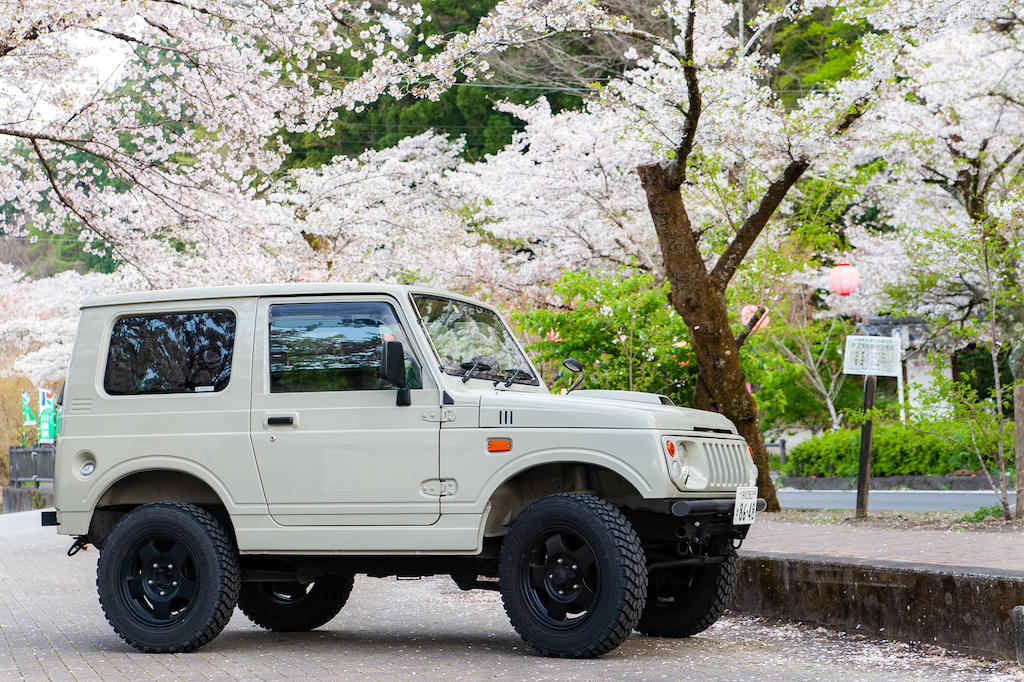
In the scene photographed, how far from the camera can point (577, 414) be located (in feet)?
21.3

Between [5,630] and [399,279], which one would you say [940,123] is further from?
[5,630]

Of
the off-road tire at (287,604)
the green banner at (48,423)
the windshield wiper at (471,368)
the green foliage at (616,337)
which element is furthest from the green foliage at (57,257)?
the windshield wiper at (471,368)

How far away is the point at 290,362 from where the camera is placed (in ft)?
23.2

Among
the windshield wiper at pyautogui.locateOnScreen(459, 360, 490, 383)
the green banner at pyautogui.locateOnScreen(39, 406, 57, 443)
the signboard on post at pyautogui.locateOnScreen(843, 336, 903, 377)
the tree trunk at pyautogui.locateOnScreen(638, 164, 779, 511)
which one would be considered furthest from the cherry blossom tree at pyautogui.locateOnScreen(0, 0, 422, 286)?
the green banner at pyautogui.locateOnScreen(39, 406, 57, 443)

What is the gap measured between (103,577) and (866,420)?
8946 millimetres

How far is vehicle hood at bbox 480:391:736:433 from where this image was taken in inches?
251

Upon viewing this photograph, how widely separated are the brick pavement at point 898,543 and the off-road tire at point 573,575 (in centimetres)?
288

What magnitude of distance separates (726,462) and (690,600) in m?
1.02

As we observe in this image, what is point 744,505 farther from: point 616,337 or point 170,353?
point 616,337

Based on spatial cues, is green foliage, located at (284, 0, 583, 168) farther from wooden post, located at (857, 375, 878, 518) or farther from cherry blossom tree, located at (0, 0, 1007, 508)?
wooden post, located at (857, 375, 878, 518)

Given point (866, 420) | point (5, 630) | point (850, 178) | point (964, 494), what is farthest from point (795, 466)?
point (5, 630)

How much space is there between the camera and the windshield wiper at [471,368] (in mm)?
6918

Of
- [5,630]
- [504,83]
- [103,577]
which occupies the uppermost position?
[504,83]

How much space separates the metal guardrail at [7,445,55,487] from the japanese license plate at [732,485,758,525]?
1152 inches
